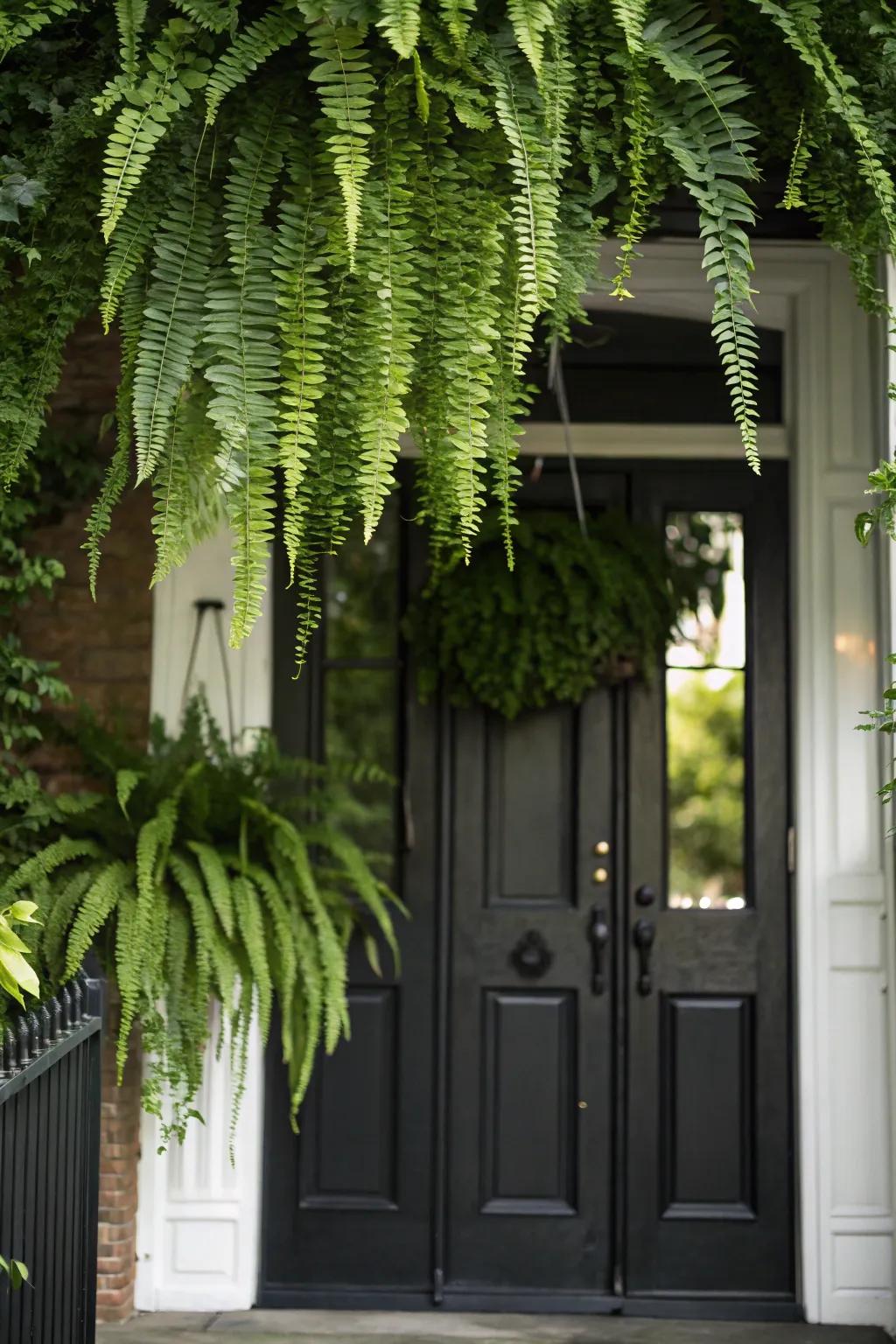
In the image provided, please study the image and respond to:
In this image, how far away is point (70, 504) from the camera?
13.1 feet

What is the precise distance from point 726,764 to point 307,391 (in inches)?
96.1

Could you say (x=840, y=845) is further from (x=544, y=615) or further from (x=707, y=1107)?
(x=544, y=615)

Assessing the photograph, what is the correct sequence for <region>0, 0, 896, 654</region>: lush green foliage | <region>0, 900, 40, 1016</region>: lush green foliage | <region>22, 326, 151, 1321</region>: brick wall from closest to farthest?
<region>0, 900, 40, 1016</region>: lush green foliage, <region>0, 0, 896, 654</region>: lush green foliage, <region>22, 326, 151, 1321</region>: brick wall

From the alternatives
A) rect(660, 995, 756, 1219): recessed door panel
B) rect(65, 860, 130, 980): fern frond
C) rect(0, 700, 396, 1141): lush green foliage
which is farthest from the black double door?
rect(65, 860, 130, 980): fern frond

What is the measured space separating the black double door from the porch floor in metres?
0.07

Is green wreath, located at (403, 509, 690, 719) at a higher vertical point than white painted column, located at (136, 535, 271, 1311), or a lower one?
higher

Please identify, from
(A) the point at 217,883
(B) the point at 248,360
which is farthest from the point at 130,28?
(A) the point at 217,883

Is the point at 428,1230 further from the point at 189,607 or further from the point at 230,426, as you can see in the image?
the point at 230,426

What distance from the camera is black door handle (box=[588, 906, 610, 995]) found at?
3.98 m

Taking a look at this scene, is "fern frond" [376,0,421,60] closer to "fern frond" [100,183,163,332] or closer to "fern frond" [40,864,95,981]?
"fern frond" [100,183,163,332]

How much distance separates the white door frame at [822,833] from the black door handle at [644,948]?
40 centimetres

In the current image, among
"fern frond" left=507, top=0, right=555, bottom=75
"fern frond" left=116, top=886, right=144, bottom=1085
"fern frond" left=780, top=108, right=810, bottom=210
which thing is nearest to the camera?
"fern frond" left=507, top=0, right=555, bottom=75

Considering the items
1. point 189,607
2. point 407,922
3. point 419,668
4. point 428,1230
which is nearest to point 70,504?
point 189,607

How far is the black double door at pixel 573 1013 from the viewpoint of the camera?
3.91 metres
